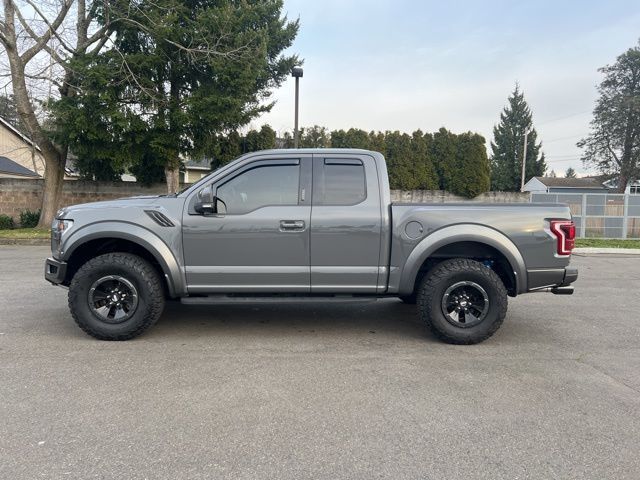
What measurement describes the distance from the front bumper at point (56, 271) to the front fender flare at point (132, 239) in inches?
4.3

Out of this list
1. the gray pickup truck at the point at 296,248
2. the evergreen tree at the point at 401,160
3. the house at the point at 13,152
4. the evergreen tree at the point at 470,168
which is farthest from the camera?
the house at the point at 13,152

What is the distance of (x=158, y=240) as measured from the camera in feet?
14.7

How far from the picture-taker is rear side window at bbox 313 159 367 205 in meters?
4.62

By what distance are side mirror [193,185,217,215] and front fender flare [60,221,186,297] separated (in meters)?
0.51

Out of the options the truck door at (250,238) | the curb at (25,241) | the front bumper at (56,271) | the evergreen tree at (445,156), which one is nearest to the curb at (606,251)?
the evergreen tree at (445,156)

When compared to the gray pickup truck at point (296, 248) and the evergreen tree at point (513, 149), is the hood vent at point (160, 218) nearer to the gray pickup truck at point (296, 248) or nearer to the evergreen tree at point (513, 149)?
the gray pickup truck at point (296, 248)

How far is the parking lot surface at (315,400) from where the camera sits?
2.57 meters

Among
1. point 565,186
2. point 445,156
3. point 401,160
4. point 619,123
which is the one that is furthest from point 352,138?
point 565,186

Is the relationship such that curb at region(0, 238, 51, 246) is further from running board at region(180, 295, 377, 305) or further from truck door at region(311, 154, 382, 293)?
truck door at region(311, 154, 382, 293)

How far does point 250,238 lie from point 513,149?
2299 inches

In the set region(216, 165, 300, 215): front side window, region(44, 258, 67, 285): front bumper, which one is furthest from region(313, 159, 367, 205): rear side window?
region(44, 258, 67, 285): front bumper

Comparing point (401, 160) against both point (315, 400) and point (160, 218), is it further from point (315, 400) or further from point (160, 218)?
point (315, 400)

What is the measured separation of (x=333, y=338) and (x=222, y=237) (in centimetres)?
162

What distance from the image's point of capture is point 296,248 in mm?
4523
